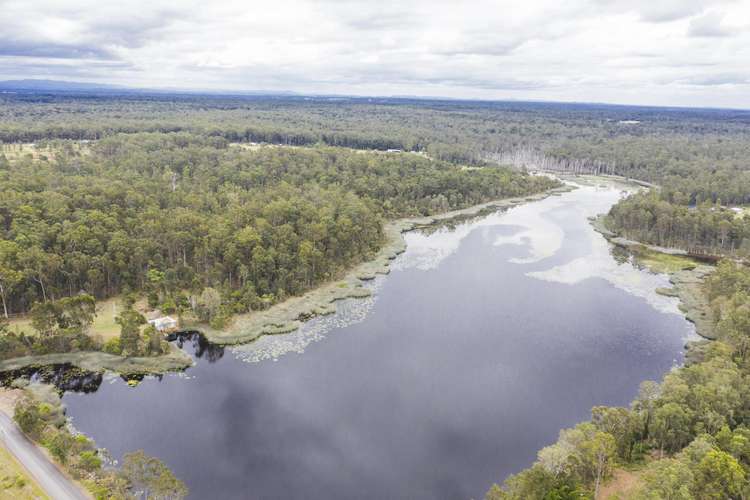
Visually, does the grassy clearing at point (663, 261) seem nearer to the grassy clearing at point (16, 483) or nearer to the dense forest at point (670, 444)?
the dense forest at point (670, 444)

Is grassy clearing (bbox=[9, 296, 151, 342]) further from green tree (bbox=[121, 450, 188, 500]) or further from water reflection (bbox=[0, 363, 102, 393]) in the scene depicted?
green tree (bbox=[121, 450, 188, 500])

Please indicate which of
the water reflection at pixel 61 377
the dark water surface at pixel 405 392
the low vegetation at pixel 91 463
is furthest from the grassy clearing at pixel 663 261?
the water reflection at pixel 61 377

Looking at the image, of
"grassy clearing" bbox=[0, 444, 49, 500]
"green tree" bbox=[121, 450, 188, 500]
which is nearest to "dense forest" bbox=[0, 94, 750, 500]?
"grassy clearing" bbox=[0, 444, 49, 500]

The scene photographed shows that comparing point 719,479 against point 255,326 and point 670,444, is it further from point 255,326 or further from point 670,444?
point 255,326

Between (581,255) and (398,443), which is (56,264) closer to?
(398,443)

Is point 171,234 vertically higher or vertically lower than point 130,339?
higher

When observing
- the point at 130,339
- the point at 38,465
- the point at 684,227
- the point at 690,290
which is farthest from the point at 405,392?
the point at 684,227
